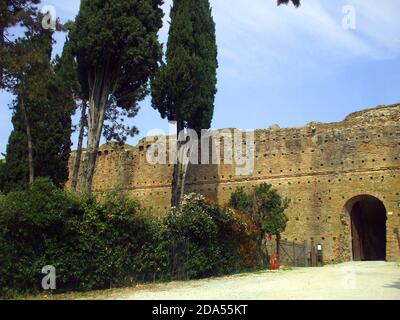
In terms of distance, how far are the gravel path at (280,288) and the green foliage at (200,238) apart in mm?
585

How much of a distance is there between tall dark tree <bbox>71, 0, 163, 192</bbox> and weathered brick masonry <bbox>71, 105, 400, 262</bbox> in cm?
887

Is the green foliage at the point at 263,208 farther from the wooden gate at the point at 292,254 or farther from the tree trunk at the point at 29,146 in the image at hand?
the tree trunk at the point at 29,146

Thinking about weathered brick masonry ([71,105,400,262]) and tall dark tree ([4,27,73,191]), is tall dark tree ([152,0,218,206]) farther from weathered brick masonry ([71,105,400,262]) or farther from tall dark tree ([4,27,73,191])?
weathered brick masonry ([71,105,400,262])

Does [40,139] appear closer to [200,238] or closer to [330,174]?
[200,238]

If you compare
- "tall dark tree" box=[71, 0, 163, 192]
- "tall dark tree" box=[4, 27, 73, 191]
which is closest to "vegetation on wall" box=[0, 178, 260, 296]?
"tall dark tree" box=[71, 0, 163, 192]

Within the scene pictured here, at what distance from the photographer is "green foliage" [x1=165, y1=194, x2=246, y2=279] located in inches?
526

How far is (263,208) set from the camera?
56.8 ft

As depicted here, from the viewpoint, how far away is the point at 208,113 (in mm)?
19062

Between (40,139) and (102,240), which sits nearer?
(102,240)

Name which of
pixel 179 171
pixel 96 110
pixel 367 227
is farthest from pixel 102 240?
pixel 367 227

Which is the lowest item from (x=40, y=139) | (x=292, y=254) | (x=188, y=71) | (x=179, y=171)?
(x=292, y=254)

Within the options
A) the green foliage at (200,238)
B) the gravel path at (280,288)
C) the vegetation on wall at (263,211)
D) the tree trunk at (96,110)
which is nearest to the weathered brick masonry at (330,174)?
the vegetation on wall at (263,211)

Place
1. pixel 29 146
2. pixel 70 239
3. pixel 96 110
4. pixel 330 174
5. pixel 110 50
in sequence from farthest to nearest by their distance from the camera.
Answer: pixel 330 174
pixel 29 146
pixel 96 110
pixel 110 50
pixel 70 239

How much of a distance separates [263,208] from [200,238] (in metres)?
4.22
